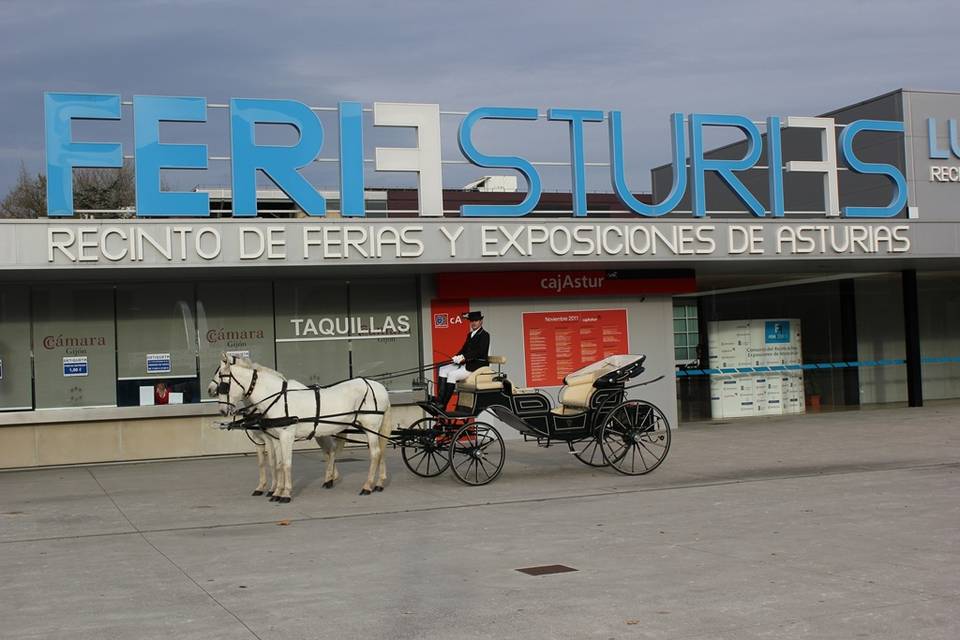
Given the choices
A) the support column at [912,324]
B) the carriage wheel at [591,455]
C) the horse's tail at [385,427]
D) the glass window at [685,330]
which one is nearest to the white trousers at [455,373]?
the horse's tail at [385,427]

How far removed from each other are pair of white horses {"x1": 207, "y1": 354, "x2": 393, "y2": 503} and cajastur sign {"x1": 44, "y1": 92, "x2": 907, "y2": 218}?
15.9 feet

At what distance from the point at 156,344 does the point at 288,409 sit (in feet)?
21.9

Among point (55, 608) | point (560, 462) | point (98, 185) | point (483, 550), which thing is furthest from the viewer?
point (98, 185)

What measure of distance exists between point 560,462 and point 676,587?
355 inches

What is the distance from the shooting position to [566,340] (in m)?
21.3

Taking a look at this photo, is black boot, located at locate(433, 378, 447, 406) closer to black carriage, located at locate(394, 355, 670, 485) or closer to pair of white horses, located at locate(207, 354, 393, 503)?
black carriage, located at locate(394, 355, 670, 485)

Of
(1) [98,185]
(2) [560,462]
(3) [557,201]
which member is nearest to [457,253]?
(2) [560,462]

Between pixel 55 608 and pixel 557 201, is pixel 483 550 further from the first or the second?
pixel 557 201

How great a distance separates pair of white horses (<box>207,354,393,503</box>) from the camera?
1330cm

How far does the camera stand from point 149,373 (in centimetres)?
1905

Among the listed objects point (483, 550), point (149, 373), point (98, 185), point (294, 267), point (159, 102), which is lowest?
point (483, 550)

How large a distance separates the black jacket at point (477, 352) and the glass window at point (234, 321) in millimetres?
5785

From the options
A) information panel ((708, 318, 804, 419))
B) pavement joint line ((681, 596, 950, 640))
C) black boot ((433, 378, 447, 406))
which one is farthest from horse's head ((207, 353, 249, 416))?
information panel ((708, 318, 804, 419))

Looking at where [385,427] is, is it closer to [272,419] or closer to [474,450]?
[474,450]
